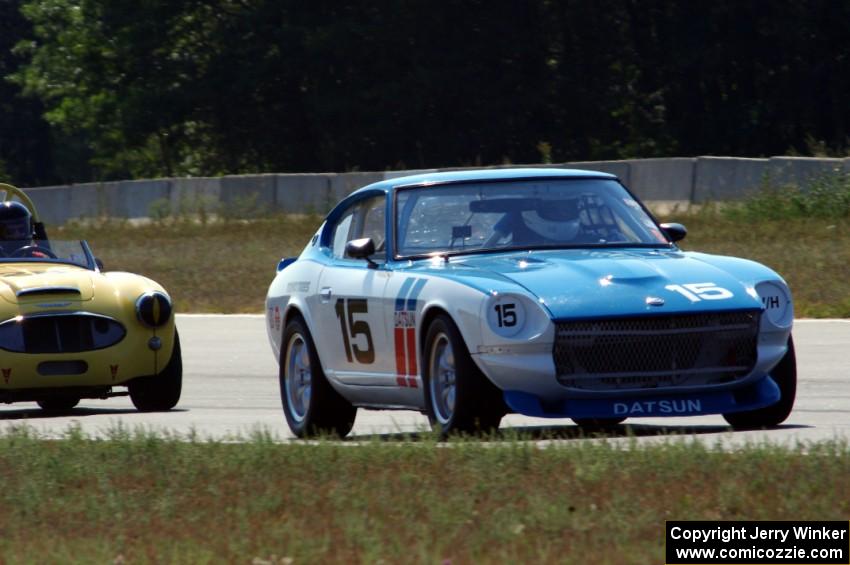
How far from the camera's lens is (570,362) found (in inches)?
343

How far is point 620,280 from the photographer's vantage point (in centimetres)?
889

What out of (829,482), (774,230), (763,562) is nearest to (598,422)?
(829,482)

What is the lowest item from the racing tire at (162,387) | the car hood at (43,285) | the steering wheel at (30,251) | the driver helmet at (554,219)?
the racing tire at (162,387)

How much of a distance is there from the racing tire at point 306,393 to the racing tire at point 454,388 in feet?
3.56

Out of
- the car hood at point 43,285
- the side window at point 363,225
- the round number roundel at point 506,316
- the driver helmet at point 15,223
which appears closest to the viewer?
the round number roundel at point 506,316

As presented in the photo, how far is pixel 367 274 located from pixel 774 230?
13.3m

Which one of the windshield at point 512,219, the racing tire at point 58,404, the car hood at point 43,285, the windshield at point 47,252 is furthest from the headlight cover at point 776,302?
the windshield at point 47,252

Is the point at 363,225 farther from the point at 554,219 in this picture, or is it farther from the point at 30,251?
the point at 30,251

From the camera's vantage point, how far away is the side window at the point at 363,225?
10.3 meters

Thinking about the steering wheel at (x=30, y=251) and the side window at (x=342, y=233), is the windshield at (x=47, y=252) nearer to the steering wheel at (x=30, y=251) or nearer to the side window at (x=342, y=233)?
the steering wheel at (x=30, y=251)

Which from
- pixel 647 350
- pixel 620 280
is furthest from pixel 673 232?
pixel 647 350

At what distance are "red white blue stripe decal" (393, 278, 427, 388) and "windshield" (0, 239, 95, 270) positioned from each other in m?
4.24

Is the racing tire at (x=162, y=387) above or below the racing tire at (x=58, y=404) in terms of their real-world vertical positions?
above

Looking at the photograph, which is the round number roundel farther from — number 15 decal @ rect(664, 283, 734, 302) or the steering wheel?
the steering wheel
